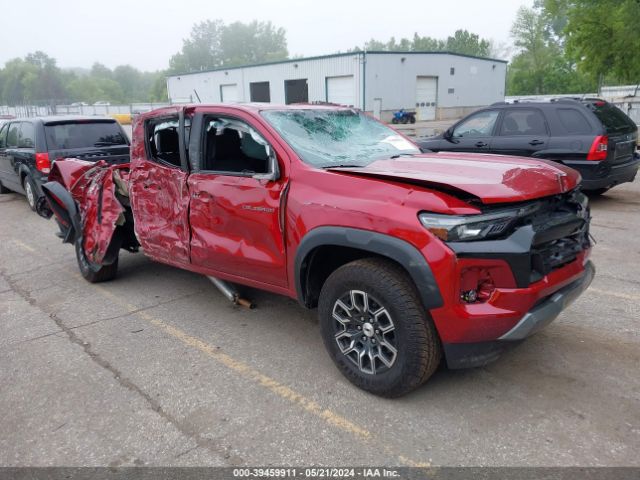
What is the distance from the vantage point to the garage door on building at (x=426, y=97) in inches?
1478

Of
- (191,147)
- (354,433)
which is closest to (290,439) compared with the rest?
(354,433)

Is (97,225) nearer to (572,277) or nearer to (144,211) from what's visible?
(144,211)

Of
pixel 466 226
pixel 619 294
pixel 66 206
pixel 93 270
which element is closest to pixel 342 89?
pixel 66 206

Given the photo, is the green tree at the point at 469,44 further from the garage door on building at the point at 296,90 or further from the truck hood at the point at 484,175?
the truck hood at the point at 484,175

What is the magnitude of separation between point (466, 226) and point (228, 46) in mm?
124951

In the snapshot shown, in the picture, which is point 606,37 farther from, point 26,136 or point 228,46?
point 228,46

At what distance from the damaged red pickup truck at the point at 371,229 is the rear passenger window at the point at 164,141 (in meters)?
0.02

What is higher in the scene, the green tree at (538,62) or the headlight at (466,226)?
the green tree at (538,62)

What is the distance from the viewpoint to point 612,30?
59.5 feet

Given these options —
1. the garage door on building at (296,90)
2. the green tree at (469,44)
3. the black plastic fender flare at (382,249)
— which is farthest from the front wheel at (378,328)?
the green tree at (469,44)

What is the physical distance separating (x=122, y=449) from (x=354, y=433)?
51.3 inches

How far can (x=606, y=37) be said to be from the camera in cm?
1845

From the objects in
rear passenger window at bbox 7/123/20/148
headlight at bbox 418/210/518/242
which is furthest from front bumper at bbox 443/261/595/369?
rear passenger window at bbox 7/123/20/148

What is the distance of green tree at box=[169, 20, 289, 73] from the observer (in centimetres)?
11331
